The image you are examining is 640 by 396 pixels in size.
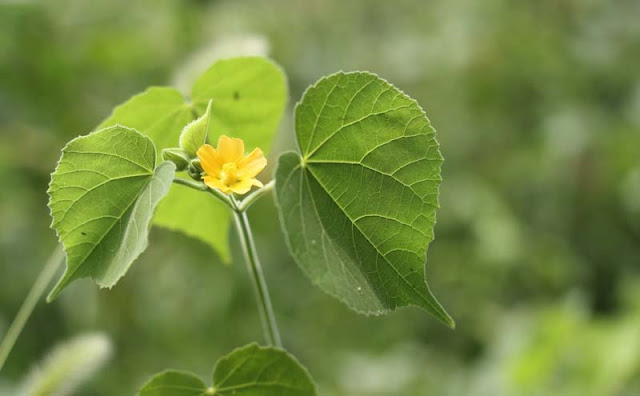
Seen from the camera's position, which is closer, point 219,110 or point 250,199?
point 250,199

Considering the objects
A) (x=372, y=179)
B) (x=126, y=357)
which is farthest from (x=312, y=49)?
(x=372, y=179)

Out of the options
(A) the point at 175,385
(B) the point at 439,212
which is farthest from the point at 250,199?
(B) the point at 439,212

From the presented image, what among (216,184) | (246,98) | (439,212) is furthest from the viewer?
(439,212)

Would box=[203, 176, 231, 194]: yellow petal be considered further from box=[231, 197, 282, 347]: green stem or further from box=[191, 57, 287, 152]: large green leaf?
box=[191, 57, 287, 152]: large green leaf

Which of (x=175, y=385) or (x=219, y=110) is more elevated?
(x=219, y=110)

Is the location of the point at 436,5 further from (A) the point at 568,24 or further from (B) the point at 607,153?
(B) the point at 607,153

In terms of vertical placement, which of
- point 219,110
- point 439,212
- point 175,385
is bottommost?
point 439,212

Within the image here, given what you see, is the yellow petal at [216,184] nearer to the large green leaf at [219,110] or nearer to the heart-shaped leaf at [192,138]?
the heart-shaped leaf at [192,138]

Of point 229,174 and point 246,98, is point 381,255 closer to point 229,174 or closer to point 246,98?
point 229,174
